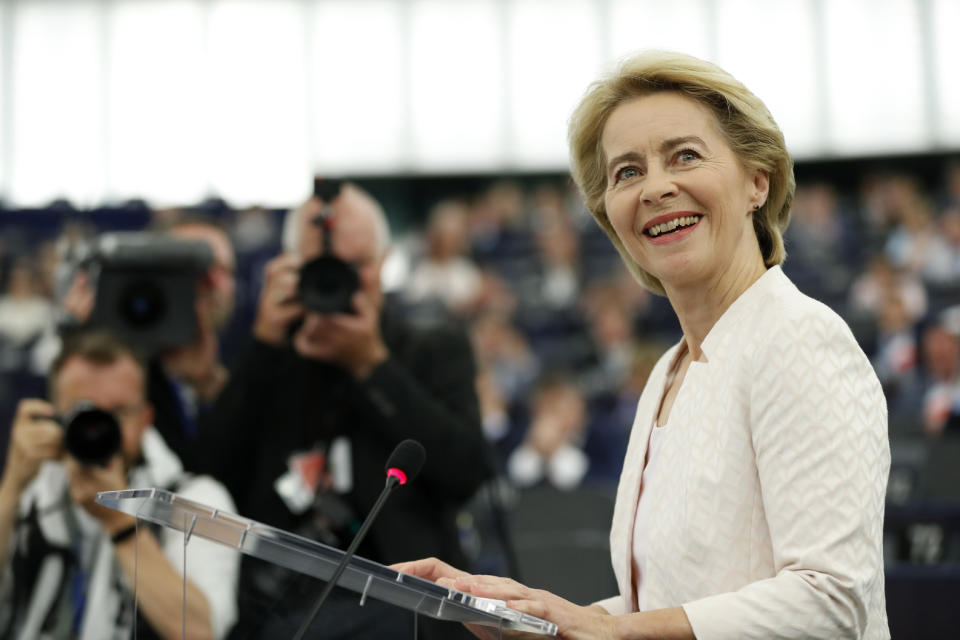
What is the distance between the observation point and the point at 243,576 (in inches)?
55.3

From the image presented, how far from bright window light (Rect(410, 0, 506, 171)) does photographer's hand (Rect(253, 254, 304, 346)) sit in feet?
35.2

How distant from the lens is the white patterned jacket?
1163 mm

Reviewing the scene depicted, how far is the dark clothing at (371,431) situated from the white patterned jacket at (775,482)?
926 mm

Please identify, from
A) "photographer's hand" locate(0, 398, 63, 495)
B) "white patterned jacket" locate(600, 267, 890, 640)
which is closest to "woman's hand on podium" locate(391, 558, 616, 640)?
"white patterned jacket" locate(600, 267, 890, 640)

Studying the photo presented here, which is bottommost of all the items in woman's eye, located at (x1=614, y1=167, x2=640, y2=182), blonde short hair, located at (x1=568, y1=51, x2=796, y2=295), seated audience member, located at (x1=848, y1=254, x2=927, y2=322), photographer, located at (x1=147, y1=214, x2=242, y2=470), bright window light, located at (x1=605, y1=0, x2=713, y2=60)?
photographer, located at (x1=147, y1=214, x2=242, y2=470)

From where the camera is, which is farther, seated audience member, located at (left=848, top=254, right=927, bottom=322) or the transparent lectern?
seated audience member, located at (left=848, top=254, right=927, bottom=322)

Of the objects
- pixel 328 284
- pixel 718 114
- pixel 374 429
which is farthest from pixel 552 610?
pixel 328 284

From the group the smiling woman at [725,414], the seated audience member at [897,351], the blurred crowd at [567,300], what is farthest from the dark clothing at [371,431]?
the seated audience member at [897,351]

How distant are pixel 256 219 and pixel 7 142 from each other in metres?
5.78

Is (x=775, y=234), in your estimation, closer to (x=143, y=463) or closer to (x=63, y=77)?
(x=143, y=463)

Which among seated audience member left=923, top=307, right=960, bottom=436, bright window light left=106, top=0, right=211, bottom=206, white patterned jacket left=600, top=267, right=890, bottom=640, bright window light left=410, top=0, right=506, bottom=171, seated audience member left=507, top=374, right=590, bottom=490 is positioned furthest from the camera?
bright window light left=410, top=0, right=506, bottom=171

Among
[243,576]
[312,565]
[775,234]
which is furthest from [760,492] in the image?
[243,576]

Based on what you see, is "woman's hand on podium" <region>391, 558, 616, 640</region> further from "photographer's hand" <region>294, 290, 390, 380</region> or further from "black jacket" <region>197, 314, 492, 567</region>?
"photographer's hand" <region>294, 290, 390, 380</region>

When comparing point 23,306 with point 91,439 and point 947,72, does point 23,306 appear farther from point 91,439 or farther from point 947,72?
point 947,72
